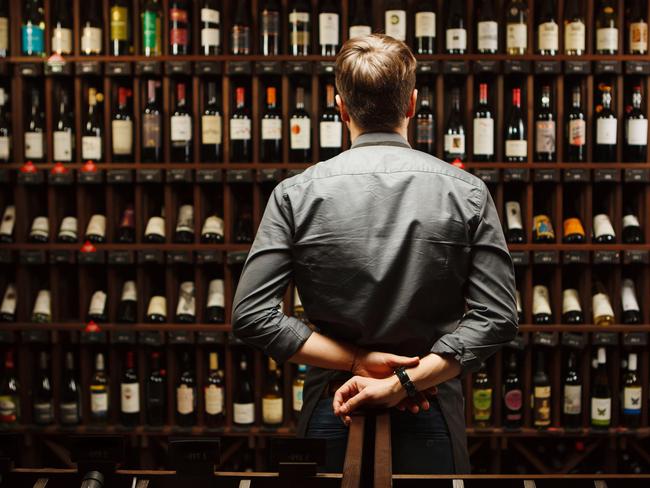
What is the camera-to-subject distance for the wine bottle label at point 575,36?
11.2 feet

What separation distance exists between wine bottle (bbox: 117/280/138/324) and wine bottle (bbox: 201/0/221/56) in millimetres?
1104

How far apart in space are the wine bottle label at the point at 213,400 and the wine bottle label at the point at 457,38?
182 cm

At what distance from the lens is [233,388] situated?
3654mm

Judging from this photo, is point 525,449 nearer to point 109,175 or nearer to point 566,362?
point 566,362

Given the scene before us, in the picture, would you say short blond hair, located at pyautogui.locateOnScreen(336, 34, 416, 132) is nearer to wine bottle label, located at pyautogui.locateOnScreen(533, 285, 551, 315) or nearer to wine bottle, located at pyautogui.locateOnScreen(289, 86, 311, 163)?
wine bottle, located at pyautogui.locateOnScreen(289, 86, 311, 163)

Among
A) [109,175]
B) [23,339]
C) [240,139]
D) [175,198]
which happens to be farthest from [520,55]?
[23,339]

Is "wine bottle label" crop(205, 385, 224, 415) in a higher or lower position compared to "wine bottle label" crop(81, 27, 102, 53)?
lower

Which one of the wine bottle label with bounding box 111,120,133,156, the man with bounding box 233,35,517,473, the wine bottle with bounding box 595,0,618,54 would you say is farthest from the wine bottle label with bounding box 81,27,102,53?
the man with bounding box 233,35,517,473

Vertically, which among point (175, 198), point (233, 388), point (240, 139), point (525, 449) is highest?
point (240, 139)

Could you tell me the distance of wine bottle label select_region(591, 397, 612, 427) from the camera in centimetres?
348

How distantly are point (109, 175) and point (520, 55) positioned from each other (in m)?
1.84

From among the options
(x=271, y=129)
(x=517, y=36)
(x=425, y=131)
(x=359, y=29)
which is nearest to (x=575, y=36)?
(x=517, y=36)

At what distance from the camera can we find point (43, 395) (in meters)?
3.74

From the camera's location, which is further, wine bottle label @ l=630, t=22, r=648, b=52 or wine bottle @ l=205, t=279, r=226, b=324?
wine bottle @ l=205, t=279, r=226, b=324
